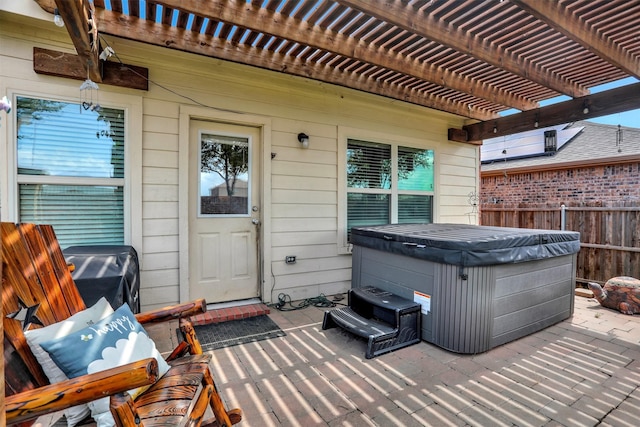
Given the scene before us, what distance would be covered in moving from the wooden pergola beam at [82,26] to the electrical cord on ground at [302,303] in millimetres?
2944

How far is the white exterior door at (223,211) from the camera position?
3.59 m

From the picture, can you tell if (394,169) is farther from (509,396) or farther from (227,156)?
(509,396)

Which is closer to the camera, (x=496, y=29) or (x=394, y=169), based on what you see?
(x=496, y=29)

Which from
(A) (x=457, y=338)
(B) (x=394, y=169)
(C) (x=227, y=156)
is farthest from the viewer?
(B) (x=394, y=169)

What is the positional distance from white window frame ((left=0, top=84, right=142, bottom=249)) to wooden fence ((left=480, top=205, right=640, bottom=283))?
251 inches

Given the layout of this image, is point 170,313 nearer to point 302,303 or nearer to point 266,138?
point 302,303

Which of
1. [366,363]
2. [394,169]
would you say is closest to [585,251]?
[394,169]

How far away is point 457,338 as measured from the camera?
269 centimetres

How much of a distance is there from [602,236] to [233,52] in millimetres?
5916

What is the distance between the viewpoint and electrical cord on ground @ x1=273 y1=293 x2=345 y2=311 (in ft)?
12.6

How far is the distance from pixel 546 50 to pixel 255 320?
3.99 metres

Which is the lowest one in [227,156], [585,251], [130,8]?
[585,251]

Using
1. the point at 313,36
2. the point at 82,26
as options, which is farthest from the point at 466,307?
the point at 82,26

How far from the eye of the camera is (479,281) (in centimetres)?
263
